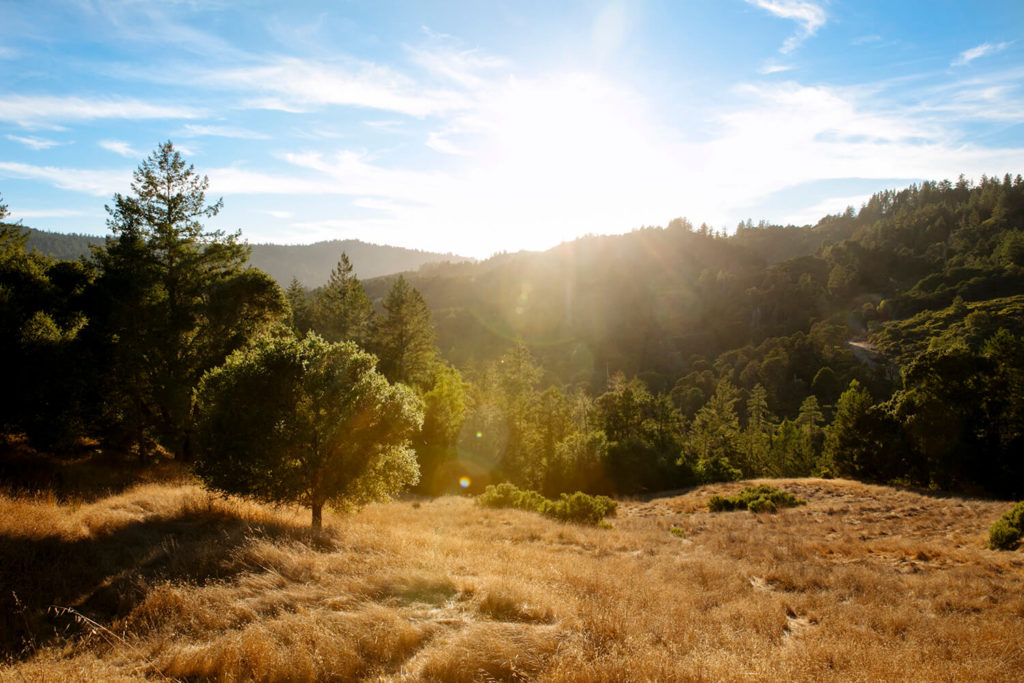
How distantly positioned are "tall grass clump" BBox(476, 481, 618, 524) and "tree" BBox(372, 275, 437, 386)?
18.4 m

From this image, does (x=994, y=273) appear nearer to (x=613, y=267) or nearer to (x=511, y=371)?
(x=613, y=267)

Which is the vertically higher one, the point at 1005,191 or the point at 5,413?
the point at 1005,191

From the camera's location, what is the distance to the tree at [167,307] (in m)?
18.9

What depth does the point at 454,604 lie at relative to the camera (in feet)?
23.4

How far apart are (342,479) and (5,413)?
1182 cm

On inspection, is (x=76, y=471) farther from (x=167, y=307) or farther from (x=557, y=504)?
(x=557, y=504)

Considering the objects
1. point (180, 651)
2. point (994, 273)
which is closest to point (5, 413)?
point (180, 651)

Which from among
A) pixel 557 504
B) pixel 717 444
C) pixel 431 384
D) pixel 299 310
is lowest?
pixel 717 444

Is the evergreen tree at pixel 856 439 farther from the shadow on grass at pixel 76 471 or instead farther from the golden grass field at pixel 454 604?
the shadow on grass at pixel 76 471

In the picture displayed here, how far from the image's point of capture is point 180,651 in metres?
5.40

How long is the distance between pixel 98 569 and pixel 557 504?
49.9 feet

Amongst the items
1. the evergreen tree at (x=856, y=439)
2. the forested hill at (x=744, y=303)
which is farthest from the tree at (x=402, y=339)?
the forested hill at (x=744, y=303)

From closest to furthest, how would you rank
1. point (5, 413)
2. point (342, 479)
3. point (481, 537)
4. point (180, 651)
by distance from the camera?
1. point (180, 651)
2. point (342, 479)
3. point (481, 537)
4. point (5, 413)

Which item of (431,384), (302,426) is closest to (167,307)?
(302,426)
